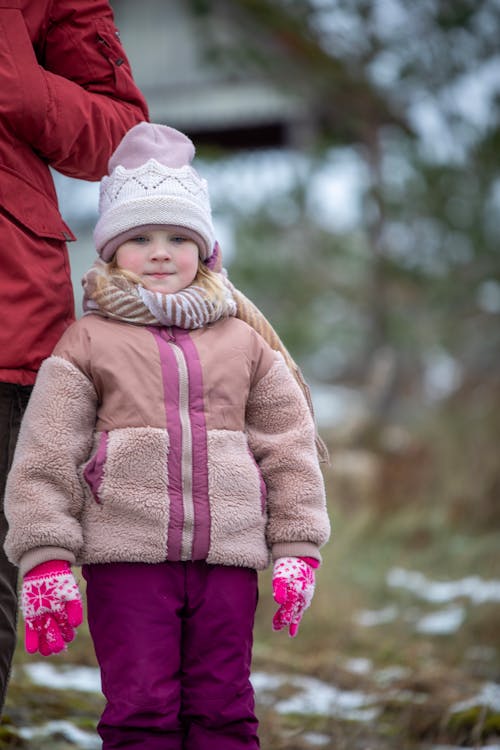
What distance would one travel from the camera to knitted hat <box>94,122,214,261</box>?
7.69 feet

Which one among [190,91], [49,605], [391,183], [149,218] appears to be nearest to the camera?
[49,605]

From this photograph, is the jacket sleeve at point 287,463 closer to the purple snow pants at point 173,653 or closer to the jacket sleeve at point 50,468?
the purple snow pants at point 173,653

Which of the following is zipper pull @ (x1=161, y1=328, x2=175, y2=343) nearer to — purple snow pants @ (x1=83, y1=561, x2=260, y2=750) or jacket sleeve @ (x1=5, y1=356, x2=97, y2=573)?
jacket sleeve @ (x1=5, y1=356, x2=97, y2=573)

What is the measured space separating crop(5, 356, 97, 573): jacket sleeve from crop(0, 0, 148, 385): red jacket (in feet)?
0.30

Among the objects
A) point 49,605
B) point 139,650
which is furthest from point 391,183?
point 49,605

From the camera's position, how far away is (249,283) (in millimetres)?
8430

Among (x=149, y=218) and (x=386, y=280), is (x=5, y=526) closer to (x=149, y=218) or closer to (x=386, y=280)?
(x=149, y=218)

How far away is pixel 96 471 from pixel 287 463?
423mm

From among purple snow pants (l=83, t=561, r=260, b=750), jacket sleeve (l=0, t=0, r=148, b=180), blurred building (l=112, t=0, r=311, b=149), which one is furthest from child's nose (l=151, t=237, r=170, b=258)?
blurred building (l=112, t=0, r=311, b=149)

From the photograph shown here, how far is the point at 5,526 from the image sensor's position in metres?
2.35

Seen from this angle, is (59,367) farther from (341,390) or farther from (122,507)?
(341,390)

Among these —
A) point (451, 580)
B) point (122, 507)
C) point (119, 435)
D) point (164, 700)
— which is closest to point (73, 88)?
point (119, 435)

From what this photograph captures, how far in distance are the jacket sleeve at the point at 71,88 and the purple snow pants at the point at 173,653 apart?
92 cm

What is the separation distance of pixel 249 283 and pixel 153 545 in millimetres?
6313
